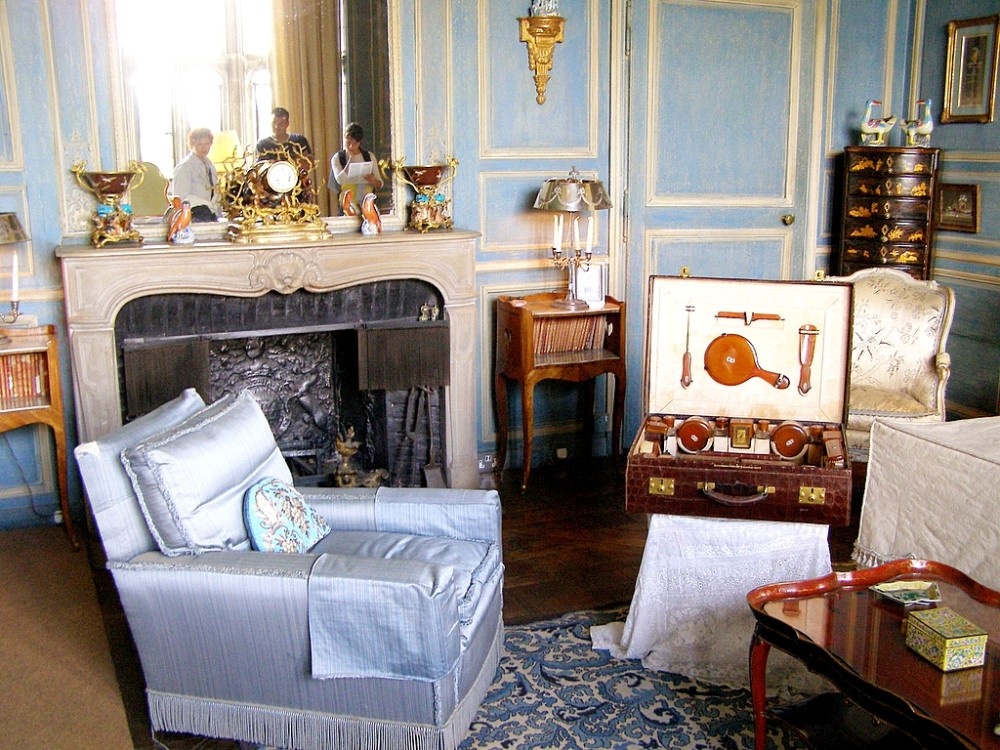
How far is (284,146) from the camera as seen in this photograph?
4.51 m

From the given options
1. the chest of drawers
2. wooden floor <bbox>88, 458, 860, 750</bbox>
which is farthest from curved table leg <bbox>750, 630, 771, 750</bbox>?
the chest of drawers

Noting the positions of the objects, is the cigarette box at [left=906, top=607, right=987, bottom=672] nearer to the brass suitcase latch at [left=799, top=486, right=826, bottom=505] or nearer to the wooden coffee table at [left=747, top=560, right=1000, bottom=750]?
the wooden coffee table at [left=747, top=560, right=1000, bottom=750]

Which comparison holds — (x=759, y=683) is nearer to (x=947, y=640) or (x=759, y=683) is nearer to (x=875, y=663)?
(x=875, y=663)

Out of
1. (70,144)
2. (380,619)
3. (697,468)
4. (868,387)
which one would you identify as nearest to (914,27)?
(868,387)

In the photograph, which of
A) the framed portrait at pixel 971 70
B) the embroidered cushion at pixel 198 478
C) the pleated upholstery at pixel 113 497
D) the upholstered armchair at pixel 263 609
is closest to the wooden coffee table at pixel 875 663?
the upholstered armchair at pixel 263 609

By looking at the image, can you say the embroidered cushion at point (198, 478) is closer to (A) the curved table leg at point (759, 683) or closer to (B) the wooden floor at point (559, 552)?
(B) the wooden floor at point (559, 552)

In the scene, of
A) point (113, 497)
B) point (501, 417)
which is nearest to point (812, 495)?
point (113, 497)

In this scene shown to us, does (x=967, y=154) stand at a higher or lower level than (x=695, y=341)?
higher

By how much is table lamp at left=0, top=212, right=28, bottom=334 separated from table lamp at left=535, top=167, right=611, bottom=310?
2.20 metres

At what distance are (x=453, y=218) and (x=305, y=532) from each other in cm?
224

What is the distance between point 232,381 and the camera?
4754mm

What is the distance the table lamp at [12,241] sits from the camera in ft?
13.0

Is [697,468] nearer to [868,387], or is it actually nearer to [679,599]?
[679,599]

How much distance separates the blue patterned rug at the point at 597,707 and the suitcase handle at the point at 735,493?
0.59m
